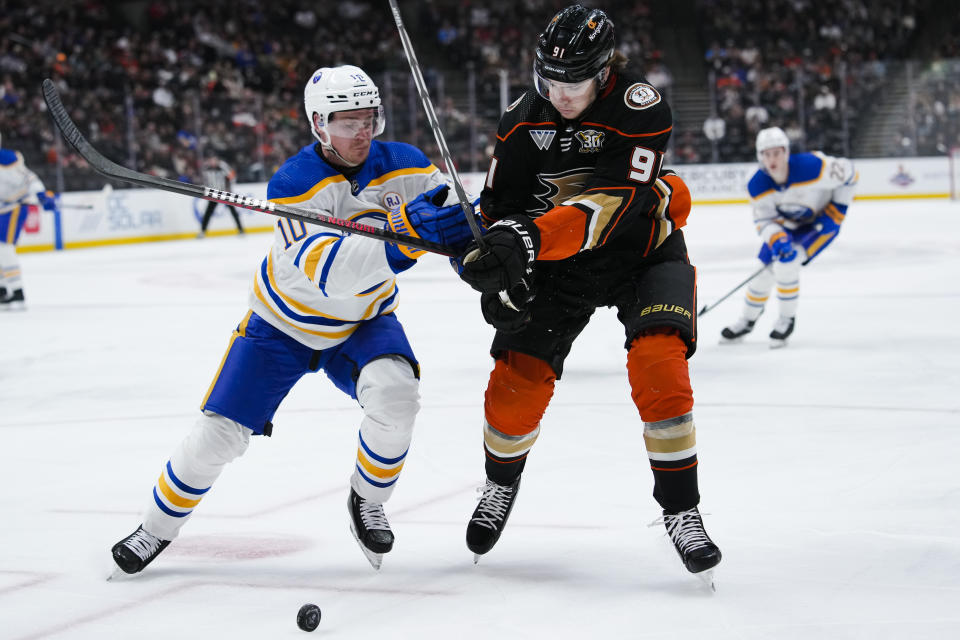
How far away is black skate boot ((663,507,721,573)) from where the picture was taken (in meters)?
2.36

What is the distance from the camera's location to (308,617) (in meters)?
2.18

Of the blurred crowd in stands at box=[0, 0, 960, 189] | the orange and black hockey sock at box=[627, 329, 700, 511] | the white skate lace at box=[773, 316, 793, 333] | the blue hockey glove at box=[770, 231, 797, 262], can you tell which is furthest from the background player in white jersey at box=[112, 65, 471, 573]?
the blurred crowd in stands at box=[0, 0, 960, 189]

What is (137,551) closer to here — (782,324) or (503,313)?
(503,313)

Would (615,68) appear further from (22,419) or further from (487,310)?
(22,419)

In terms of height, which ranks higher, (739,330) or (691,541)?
(691,541)

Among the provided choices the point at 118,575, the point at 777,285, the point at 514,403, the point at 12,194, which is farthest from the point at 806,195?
the point at 12,194

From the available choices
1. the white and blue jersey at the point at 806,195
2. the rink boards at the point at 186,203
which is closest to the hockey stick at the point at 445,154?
the white and blue jersey at the point at 806,195

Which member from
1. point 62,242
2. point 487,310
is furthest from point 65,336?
point 62,242

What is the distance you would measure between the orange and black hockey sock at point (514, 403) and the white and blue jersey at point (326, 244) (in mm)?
331

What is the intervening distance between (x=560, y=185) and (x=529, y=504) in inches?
38.9

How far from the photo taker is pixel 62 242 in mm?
13570

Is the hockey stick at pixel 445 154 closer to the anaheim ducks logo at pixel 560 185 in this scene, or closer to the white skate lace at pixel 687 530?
the anaheim ducks logo at pixel 560 185

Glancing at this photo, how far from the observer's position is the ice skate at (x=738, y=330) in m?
6.20

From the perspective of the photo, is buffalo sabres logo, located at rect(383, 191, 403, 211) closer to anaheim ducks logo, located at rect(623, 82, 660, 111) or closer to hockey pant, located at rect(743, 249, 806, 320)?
anaheim ducks logo, located at rect(623, 82, 660, 111)
